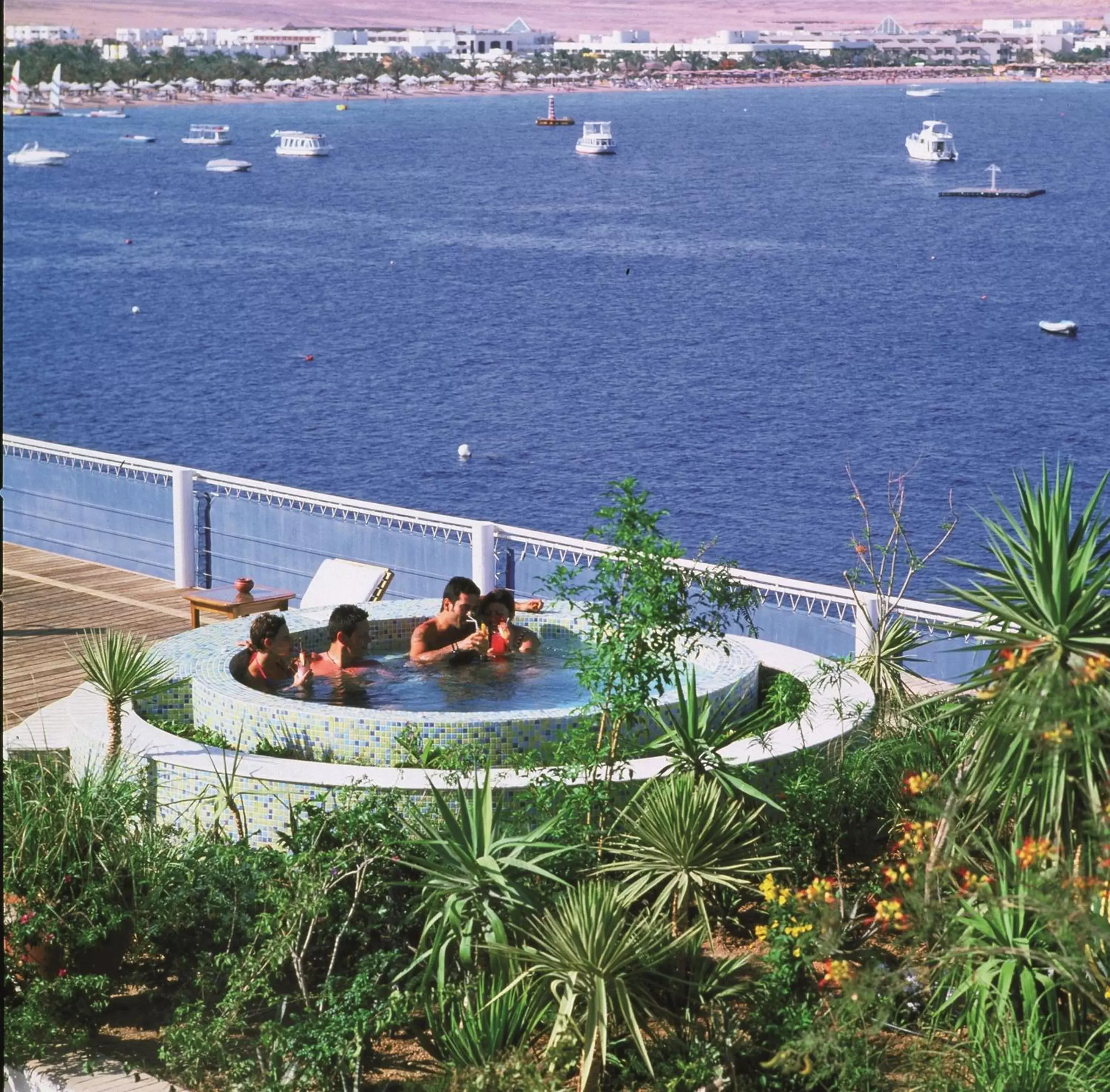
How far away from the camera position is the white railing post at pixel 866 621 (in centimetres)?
941

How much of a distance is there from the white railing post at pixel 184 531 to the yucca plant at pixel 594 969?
8.15 meters

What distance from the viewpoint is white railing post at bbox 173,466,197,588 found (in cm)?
1372

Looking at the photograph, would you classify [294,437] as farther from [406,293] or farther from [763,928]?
[763,928]

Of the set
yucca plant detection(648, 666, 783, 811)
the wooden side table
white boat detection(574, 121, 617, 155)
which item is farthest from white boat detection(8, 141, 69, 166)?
yucca plant detection(648, 666, 783, 811)

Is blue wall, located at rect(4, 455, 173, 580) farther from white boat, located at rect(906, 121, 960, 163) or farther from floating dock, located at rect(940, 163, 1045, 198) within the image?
white boat, located at rect(906, 121, 960, 163)

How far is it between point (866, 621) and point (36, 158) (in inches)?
4615

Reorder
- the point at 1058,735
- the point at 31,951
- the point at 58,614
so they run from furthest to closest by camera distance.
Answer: the point at 58,614 → the point at 31,951 → the point at 1058,735

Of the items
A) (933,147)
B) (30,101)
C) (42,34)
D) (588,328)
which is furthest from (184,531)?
(42,34)

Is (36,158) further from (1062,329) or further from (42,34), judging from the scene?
(1062,329)

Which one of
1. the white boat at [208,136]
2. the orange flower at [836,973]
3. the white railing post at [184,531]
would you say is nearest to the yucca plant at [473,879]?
the orange flower at [836,973]

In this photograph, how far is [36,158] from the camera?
386 feet

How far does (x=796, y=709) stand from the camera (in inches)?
344

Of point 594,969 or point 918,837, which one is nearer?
point 594,969

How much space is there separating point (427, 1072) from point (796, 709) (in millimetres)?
3181
